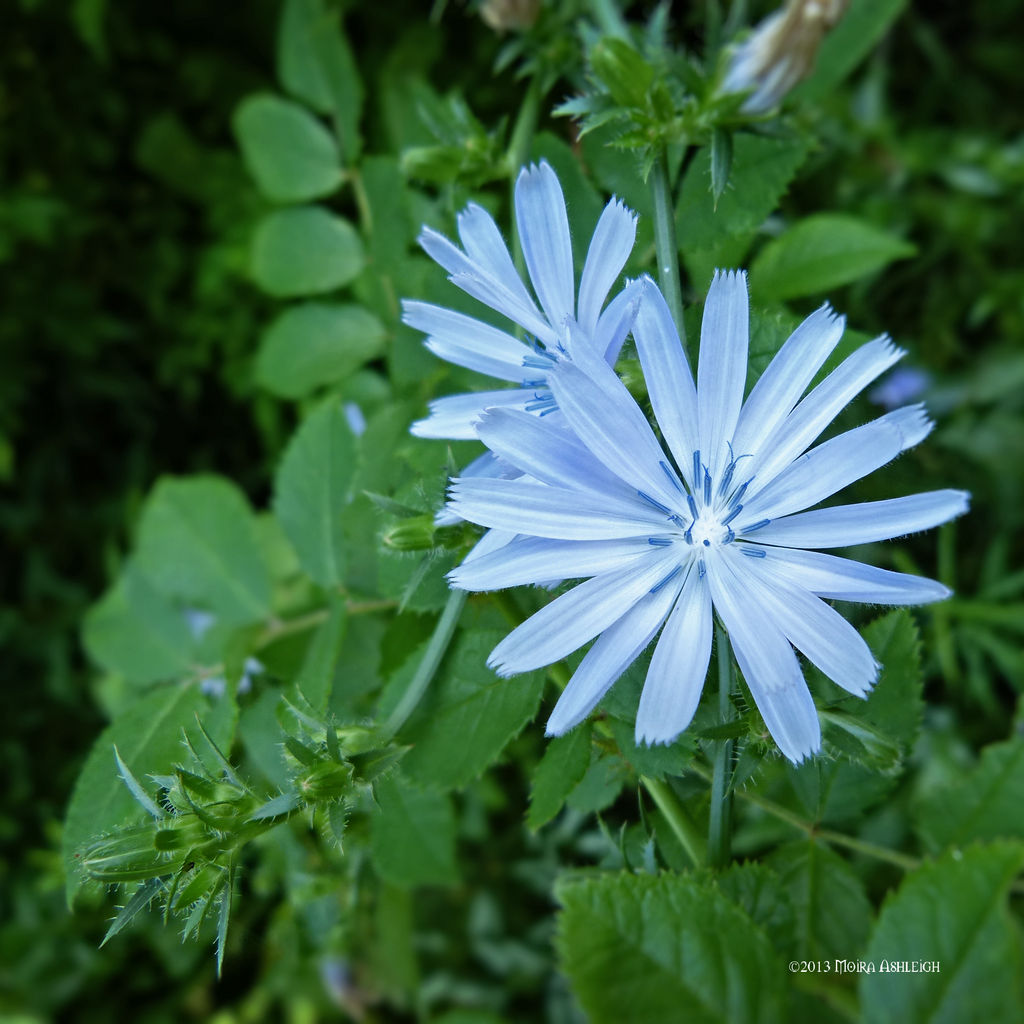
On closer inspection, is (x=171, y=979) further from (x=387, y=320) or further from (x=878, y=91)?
(x=878, y=91)

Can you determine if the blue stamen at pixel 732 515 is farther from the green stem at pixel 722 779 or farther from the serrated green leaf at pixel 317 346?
the serrated green leaf at pixel 317 346

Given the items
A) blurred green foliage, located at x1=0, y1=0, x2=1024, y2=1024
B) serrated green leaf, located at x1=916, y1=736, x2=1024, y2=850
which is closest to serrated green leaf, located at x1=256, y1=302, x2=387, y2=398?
blurred green foliage, located at x1=0, y1=0, x2=1024, y2=1024

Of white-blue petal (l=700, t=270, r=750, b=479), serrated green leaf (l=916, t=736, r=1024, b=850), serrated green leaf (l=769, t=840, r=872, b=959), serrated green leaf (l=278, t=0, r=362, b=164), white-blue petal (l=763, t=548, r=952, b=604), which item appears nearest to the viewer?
white-blue petal (l=763, t=548, r=952, b=604)

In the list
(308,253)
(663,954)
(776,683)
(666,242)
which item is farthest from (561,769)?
(308,253)

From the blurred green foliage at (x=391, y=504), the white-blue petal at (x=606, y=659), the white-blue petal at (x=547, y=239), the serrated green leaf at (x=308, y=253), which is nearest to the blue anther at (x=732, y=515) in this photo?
the white-blue petal at (x=606, y=659)

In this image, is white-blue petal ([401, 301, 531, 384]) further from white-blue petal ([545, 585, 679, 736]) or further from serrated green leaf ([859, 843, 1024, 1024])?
serrated green leaf ([859, 843, 1024, 1024])

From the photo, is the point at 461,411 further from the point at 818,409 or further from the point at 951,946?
the point at 951,946
